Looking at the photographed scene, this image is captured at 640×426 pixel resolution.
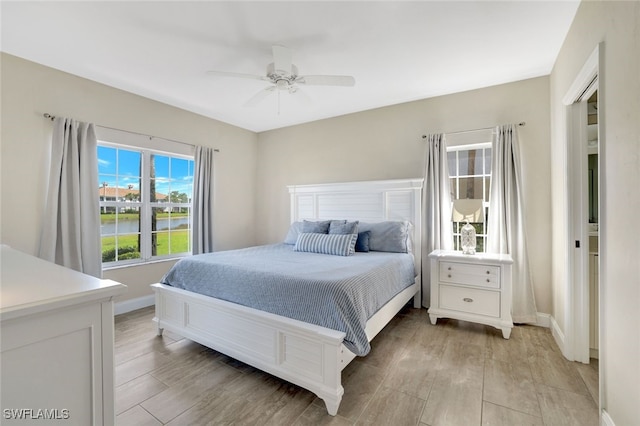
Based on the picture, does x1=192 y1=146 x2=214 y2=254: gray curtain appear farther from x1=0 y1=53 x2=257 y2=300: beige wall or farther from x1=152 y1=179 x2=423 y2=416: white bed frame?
x1=152 y1=179 x2=423 y2=416: white bed frame

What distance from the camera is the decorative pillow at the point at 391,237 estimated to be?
3221 millimetres

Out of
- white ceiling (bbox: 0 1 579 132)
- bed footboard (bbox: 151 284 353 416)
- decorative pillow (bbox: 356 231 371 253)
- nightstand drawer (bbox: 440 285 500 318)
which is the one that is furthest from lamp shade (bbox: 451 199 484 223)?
bed footboard (bbox: 151 284 353 416)

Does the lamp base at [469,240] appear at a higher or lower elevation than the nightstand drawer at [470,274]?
higher

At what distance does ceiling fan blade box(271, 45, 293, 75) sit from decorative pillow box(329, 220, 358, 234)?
178cm

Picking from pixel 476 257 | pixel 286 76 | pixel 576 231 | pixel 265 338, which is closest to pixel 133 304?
pixel 265 338

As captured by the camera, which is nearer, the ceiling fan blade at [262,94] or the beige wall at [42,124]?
the beige wall at [42,124]

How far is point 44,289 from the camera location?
0.89m

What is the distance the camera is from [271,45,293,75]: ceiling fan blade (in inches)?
87.2

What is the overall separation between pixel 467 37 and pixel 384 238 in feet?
6.79

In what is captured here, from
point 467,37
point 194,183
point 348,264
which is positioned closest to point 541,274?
point 348,264

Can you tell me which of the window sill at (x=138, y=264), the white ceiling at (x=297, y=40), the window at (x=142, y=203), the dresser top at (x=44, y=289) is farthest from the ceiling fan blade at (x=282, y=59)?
the window sill at (x=138, y=264)

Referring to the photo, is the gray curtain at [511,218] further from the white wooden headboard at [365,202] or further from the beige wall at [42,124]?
the beige wall at [42,124]

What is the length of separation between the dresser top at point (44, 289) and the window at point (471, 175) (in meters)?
3.48

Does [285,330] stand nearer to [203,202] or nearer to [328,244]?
[328,244]
